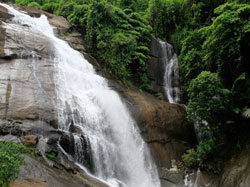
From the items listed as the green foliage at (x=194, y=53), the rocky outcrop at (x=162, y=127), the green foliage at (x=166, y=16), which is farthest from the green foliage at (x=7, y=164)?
the green foliage at (x=166, y=16)

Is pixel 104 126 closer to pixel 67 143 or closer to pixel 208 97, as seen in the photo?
pixel 67 143

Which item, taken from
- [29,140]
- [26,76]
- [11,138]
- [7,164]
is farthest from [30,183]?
[26,76]

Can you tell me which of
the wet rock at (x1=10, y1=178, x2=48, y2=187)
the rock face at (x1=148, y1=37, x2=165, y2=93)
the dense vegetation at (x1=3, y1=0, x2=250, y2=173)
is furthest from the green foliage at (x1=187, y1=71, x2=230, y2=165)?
the wet rock at (x1=10, y1=178, x2=48, y2=187)

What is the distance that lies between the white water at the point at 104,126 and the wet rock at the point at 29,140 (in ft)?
5.25

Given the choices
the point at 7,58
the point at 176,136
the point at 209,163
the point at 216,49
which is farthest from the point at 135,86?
the point at 7,58

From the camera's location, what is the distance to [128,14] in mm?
19500

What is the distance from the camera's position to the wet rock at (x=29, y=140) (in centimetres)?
796

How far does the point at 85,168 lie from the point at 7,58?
22.5 ft

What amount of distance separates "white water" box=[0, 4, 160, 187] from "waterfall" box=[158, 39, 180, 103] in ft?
19.0

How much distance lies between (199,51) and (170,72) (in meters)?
4.34

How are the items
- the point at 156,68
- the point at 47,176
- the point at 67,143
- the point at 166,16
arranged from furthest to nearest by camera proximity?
1. the point at 166,16
2. the point at 156,68
3. the point at 67,143
4. the point at 47,176

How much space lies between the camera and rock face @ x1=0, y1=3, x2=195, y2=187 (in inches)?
344

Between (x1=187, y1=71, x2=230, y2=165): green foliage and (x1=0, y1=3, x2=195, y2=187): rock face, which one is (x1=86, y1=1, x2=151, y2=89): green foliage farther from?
(x1=187, y1=71, x2=230, y2=165): green foliage

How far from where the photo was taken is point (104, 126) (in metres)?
11.0
